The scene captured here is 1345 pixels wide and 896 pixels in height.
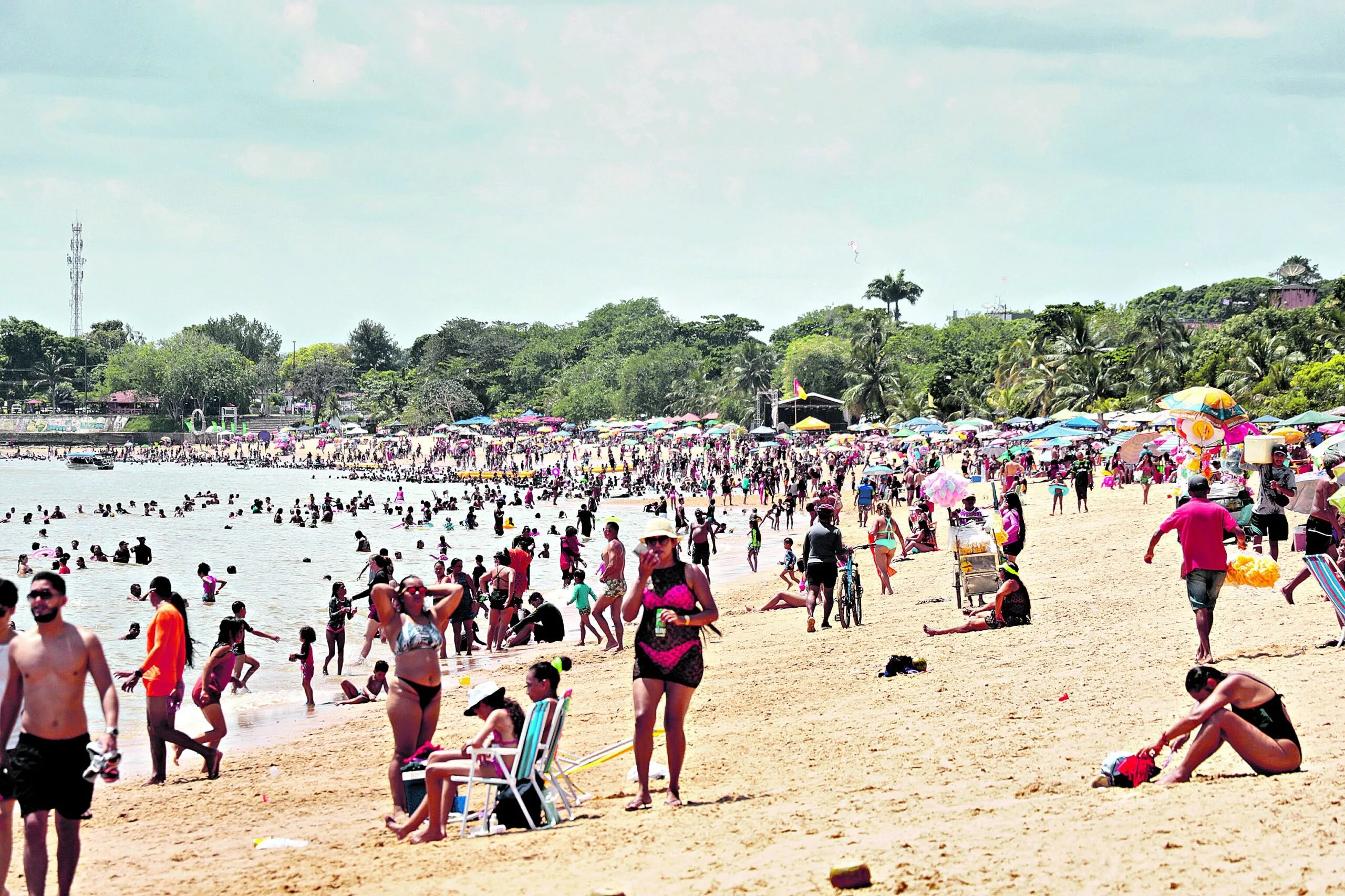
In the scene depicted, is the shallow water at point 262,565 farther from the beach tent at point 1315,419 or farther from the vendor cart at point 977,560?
the beach tent at point 1315,419

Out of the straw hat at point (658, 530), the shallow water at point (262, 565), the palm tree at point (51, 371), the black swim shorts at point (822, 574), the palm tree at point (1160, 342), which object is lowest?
the shallow water at point (262, 565)

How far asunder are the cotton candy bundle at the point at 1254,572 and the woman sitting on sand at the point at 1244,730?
380 cm

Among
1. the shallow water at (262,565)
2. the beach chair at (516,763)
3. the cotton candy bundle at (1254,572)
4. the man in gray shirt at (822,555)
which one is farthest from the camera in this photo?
the shallow water at (262,565)

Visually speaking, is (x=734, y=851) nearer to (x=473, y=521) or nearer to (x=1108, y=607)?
(x=1108, y=607)

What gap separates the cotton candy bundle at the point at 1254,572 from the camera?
867cm

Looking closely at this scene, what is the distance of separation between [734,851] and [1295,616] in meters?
6.19

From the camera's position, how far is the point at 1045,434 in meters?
32.1

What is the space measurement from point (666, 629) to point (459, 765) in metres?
1.17

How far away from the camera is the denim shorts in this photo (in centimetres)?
766

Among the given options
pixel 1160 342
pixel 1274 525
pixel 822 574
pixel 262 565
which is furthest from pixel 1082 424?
pixel 822 574

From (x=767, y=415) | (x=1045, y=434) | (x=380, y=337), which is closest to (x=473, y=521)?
(x=1045, y=434)

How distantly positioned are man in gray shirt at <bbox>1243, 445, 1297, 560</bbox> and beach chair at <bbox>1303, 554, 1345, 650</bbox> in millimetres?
4172

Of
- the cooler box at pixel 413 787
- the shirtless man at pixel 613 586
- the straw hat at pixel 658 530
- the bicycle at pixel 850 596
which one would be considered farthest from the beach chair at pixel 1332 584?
the cooler box at pixel 413 787

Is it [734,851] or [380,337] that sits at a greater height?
[380,337]
